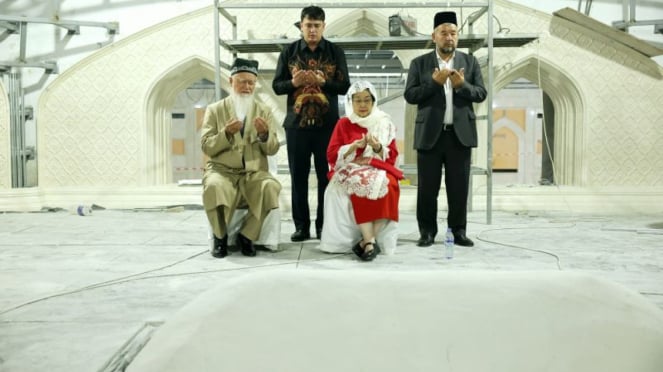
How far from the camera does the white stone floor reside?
1938 millimetres

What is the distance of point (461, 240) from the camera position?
154 inches

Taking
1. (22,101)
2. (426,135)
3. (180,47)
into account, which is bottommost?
(426,135)

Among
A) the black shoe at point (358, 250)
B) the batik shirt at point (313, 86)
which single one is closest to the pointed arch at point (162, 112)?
the batik shirt at point (313, 86)

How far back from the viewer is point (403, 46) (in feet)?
17.8

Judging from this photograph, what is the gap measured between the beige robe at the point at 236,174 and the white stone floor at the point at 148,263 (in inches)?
10.7

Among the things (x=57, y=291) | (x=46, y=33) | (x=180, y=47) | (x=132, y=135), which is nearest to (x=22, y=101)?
(x=46, y=33)

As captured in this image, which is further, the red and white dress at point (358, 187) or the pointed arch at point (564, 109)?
the pointed arch at point (564, 109)

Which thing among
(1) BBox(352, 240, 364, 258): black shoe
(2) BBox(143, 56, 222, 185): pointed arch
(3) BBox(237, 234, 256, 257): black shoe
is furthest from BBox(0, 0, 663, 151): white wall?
(1) BBox(352, 240, 364, 258): black shoe

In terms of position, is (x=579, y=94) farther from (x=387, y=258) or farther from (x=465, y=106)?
(x=387, y=258)

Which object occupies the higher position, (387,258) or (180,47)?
(180,47)

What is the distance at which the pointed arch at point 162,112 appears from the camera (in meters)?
6.76

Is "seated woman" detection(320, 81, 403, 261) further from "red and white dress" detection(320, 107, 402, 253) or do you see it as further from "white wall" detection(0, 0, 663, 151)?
"white wall" detection(0, 0, 663, 151)

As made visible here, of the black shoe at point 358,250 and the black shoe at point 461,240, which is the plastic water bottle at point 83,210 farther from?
the black shoe at point 461,240

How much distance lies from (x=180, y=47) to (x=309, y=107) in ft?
11.0
